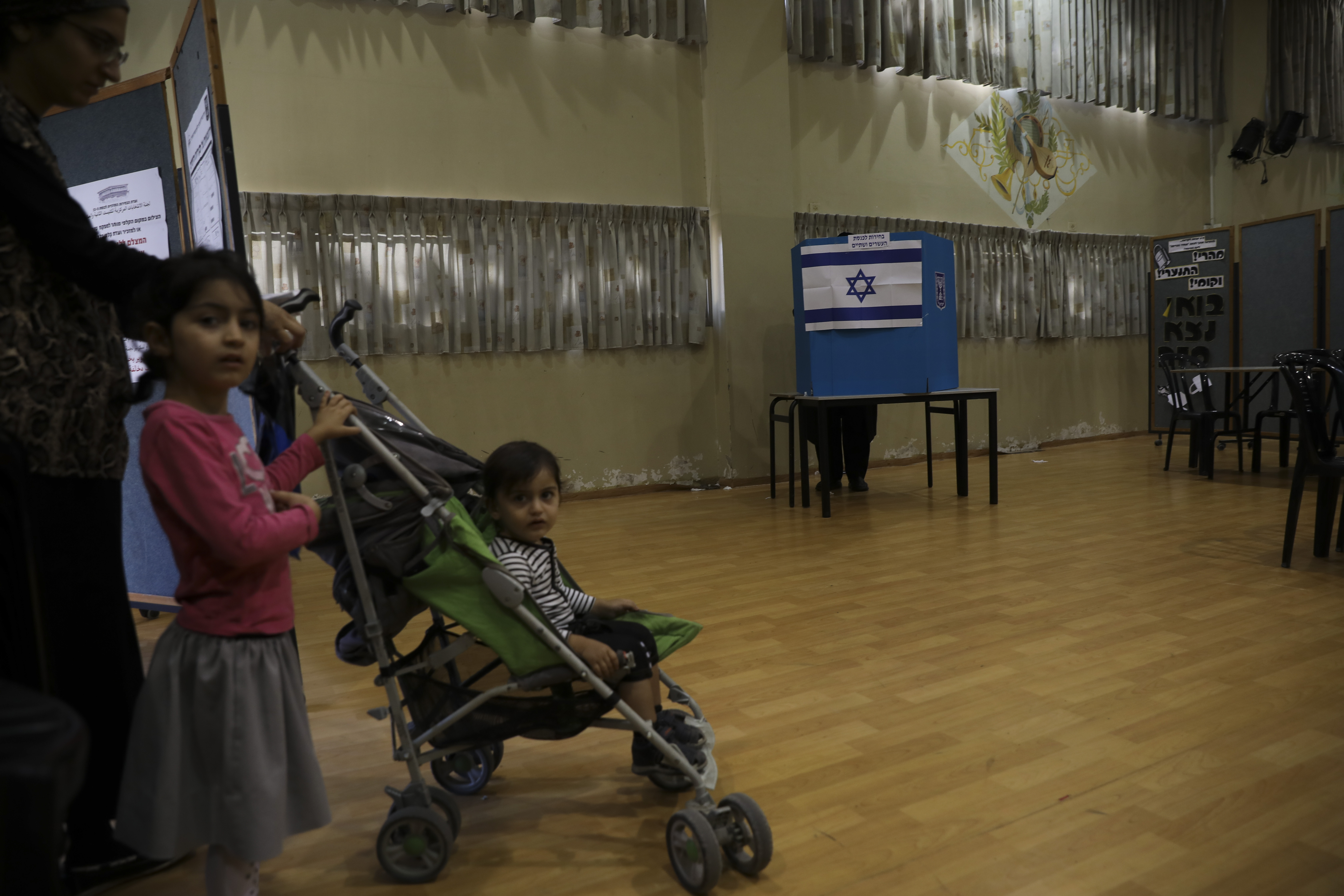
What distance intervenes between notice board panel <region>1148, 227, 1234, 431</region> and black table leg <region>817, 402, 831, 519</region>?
3.86 metres

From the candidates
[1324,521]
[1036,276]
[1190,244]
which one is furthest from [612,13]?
[1190,244]

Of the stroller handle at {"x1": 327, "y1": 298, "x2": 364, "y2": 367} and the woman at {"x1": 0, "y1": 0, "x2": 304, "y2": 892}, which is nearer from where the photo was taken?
the woman at {"x1": 0, "y1": 0, "x2": 304, "y2": 892}

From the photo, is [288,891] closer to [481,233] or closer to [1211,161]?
[481,233]

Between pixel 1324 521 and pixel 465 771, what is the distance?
3579 mm

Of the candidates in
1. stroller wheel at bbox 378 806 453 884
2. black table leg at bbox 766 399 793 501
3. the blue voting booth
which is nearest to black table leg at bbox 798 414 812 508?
black table leg at bbox 766 399 793 501

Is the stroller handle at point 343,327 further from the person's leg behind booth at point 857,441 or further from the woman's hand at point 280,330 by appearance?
the person's leg behind booth at point 857,441

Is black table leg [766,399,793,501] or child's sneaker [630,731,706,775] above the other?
black table leg [766,399,793,501]

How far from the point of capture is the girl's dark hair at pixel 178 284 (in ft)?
4.19

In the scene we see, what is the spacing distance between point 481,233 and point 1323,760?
5.28 metres

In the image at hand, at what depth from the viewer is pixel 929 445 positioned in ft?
20.1

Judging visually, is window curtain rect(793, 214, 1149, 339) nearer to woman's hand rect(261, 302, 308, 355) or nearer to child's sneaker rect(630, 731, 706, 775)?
child's sneaker rect(630, 731, 706, 775)

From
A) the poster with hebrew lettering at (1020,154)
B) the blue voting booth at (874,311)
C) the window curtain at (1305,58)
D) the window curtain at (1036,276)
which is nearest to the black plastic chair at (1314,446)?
the blue voting booth at (874,311)

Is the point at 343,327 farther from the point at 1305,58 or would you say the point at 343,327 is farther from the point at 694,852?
the point at 1305,58

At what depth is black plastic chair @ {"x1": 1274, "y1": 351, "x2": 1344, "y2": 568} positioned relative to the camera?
3.32 m
